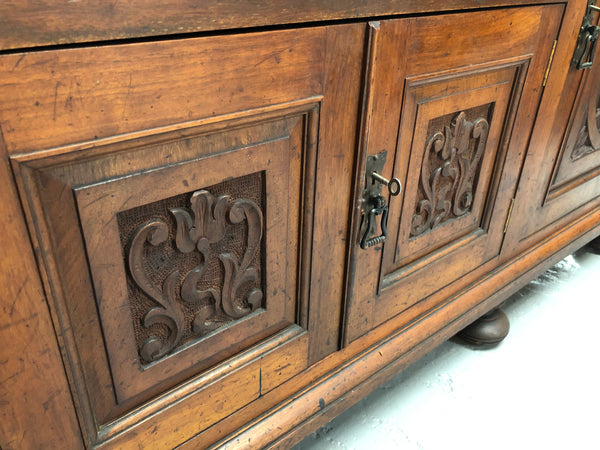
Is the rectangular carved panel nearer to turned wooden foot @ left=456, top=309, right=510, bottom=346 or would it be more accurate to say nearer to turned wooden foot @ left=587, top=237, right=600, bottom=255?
turned wooden foot @ left=456, top=309, right=510, bottom=346

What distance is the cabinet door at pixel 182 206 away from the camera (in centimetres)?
39

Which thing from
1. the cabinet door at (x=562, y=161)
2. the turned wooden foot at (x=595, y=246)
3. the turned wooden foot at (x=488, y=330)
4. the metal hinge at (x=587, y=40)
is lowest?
the turned wooden foot at (x=595, y=246)

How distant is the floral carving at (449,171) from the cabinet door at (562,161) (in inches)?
6.1

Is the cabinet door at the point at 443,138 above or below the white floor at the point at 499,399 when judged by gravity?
above

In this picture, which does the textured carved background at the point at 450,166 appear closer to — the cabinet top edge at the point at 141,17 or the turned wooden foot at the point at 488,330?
the cabinet top edge at the point at 141,17

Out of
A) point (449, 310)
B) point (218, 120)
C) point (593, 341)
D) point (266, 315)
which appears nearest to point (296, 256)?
point (266, 315)

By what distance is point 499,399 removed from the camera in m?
0.97

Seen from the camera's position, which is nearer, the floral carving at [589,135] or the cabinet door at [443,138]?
the cabinet door at [443,138]

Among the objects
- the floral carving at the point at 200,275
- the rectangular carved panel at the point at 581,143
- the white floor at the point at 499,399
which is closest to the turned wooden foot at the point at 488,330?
the white floor at the point at 499,399

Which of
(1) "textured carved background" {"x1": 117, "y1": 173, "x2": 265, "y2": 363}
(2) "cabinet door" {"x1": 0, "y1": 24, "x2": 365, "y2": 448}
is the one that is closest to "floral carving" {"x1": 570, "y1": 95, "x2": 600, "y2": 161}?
(2) "cabinet door" {"x1": 0, "y1": 24, "x2": 365, "y2": 448}

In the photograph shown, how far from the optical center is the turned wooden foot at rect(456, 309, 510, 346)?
1065 mm

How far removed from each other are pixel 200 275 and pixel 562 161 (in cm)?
79

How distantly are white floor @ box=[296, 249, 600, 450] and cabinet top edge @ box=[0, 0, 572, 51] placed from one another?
27.7 inches

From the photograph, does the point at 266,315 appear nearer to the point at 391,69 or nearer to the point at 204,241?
the point at 204,241
